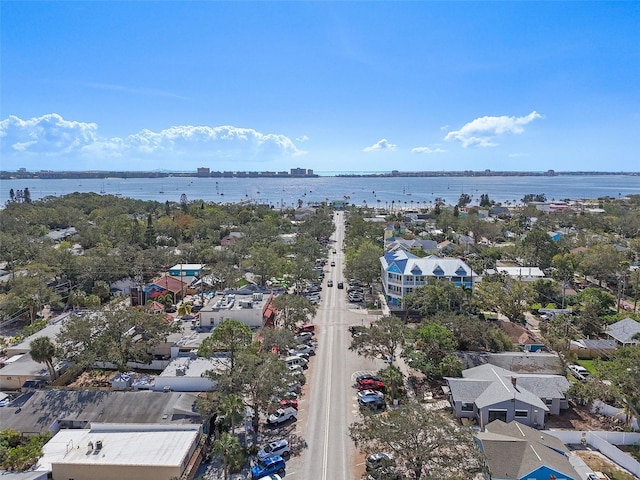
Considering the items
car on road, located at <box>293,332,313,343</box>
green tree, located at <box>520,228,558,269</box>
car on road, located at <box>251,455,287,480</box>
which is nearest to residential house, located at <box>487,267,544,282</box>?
green tree, located at <box>520,228,558,269</box>

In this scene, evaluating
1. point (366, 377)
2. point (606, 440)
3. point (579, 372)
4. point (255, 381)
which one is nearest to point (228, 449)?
point (255, 381)

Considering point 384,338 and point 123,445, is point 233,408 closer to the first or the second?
point 123,445

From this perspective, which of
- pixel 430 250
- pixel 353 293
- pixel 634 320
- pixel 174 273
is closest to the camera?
pixel 634 320

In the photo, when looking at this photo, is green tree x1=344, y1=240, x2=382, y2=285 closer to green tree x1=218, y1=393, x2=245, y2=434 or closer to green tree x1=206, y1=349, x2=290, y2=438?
green tree x1=206, y1=349, x2=290, y2=438

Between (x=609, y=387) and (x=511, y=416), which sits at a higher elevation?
(x=609, y=387)

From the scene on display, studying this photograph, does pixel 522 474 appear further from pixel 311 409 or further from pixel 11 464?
pixel 11 464

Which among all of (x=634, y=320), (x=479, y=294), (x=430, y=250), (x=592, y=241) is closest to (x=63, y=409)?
(x=479, y=294)
